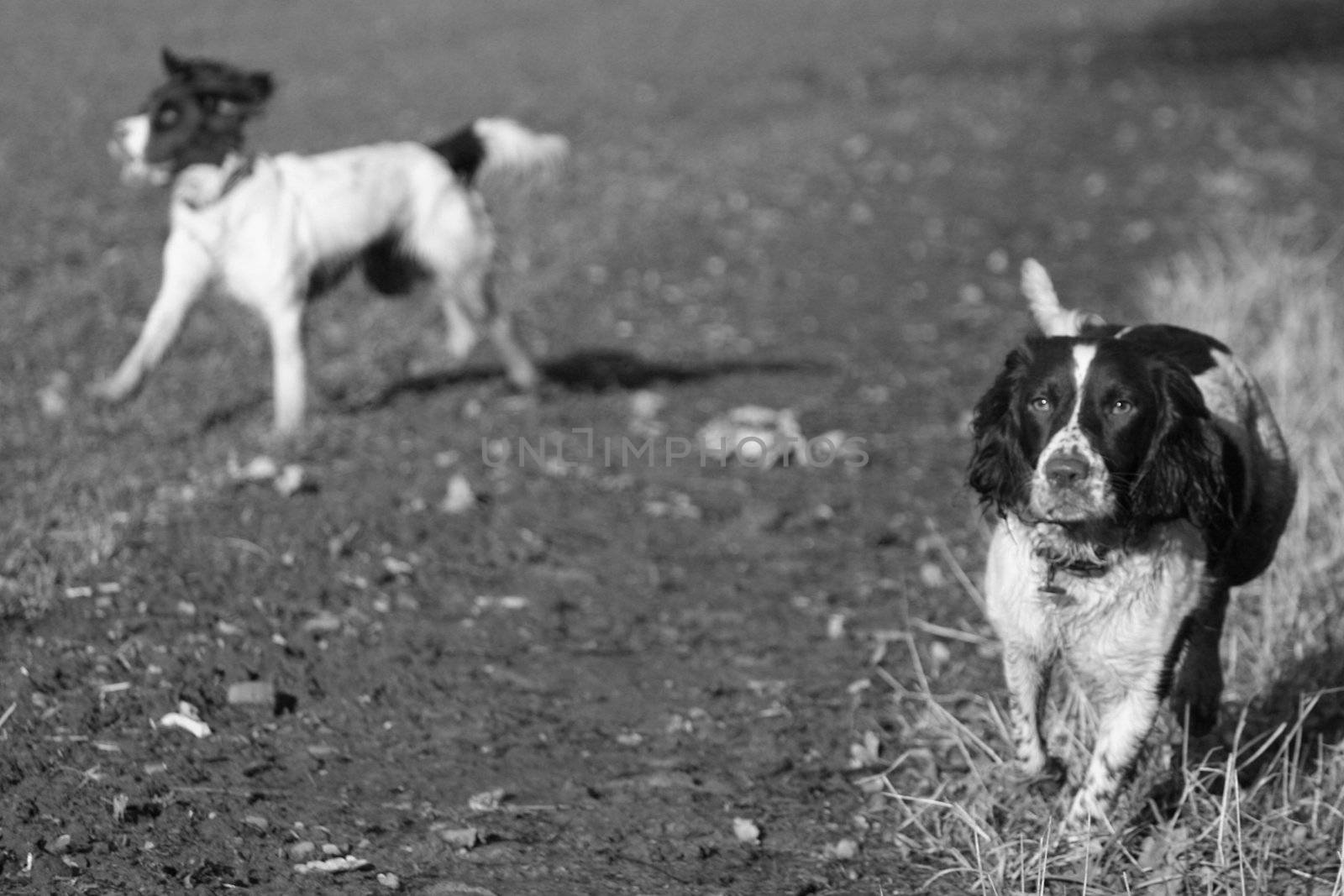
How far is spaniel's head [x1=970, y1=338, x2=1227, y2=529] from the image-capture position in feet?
11.8

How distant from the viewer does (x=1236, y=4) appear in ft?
68.5

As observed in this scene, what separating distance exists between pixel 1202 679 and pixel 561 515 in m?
2.71

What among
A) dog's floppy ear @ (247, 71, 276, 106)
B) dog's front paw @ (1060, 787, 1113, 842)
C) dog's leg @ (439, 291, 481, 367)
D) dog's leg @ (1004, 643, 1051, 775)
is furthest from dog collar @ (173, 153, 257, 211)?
dog's front paw @ (1060, 787, 1113, 842)

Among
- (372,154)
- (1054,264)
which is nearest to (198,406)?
(372,154)

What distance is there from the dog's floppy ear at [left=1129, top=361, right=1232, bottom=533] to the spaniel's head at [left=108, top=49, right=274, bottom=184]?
4.35m

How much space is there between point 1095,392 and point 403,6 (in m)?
18.3

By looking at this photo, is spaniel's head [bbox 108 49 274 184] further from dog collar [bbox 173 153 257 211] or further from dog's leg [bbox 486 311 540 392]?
dog's leg [bbox 486 311 540 392]

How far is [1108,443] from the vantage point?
3639 millimetres

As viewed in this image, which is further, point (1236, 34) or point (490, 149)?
point (1236, 34)

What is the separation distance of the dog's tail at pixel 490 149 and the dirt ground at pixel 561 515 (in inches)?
14.2

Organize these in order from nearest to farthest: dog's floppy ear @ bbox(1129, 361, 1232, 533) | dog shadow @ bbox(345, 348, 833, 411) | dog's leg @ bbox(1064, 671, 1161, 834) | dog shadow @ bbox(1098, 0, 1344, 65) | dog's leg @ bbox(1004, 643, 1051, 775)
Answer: dog's floppy ear @ bbox(1129, 361, 1232, 533) < dog's leg @ bbox(1064, 671, 1161, 834) < dog's leg @ bbox(1004, 643, 1051, 775) < dog shadow @ bbox(345, 348, 833, 411) < dog shadow @ bbox(1098, 0, 1344, 65)

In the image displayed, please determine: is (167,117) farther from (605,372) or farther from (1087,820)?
(1087,820)

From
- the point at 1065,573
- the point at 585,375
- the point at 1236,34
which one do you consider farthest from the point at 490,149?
the point at 1236,34

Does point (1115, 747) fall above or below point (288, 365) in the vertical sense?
below
